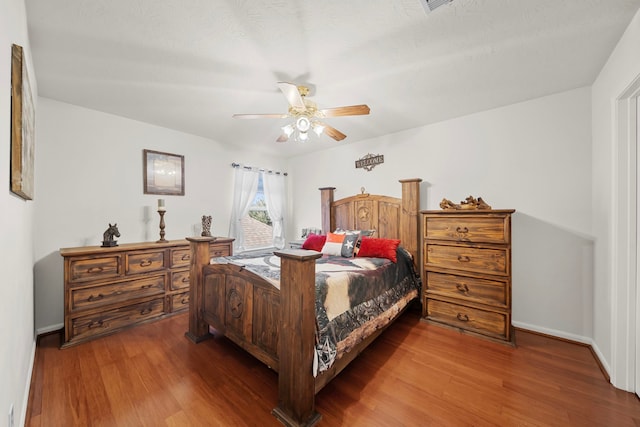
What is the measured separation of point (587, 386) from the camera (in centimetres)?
185

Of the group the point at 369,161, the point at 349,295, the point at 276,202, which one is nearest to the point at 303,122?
the point at 349,295

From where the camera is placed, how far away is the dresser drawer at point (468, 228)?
248 centimetres

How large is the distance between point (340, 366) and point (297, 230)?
3.41m

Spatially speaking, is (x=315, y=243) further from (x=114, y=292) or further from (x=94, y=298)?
(x=94, y=298)

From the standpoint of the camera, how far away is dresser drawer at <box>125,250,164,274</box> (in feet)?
9.23

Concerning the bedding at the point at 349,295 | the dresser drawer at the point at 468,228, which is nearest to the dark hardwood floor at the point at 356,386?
the bedding at the point at 349,295

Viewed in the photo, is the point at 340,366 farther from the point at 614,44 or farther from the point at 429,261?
the point at 614,44

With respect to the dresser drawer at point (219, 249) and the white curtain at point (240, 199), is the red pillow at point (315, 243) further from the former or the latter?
the white curtain at point (240, 199)

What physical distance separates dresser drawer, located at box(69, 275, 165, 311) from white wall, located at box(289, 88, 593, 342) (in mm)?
3603

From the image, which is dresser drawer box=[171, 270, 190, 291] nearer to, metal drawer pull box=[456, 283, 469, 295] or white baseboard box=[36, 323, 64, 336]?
white baseboard box=[36, 323, 64, 336]

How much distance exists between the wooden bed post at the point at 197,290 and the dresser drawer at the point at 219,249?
0.84 metres

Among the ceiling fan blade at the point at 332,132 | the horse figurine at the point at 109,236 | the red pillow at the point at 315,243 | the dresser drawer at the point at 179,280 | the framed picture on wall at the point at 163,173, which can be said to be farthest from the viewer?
the red pillow at the point at 315,243

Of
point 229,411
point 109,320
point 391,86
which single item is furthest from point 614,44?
point 109,320

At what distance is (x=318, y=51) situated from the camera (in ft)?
6.09
